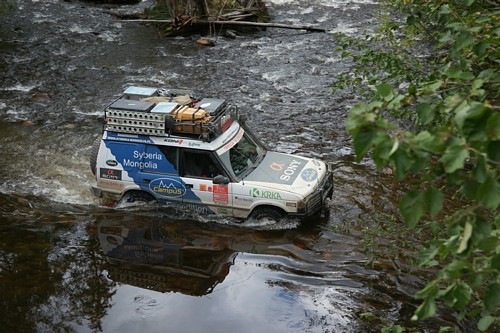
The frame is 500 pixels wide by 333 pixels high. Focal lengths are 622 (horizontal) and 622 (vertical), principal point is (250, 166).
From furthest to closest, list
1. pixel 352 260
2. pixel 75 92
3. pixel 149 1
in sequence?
pixel 149 1 → pixel 75 92 → pixel 352 260

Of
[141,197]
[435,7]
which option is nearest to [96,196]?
[141,197]

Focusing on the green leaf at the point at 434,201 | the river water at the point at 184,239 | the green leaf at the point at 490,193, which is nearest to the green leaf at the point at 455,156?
the green leaf at the point at 490,193

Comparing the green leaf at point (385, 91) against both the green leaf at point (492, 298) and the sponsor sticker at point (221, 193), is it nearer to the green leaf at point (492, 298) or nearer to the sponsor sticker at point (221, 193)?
the green leaf at point (492, 298)

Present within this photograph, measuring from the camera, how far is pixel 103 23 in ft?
79.9

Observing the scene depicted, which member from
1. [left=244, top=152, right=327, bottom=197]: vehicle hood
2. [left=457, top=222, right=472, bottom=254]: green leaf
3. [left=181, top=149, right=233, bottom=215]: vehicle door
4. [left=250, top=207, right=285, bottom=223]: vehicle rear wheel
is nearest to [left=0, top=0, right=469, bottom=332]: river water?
[left=250, top=207, right=285, bottom=223]: vehicle rear wheel

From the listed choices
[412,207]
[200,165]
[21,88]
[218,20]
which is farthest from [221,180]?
[218,20]

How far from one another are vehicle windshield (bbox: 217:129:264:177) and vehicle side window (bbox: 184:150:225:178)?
19cm

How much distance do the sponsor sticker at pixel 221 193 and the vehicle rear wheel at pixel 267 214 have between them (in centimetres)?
55

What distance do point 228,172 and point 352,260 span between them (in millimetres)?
2525

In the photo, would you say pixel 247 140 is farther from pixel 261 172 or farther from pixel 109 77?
pixel 109 77

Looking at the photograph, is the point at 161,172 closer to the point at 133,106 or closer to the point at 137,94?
the point at 133,106

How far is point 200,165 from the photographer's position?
1071 cm

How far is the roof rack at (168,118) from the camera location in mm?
10562

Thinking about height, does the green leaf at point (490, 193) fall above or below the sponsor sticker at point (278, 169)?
above
